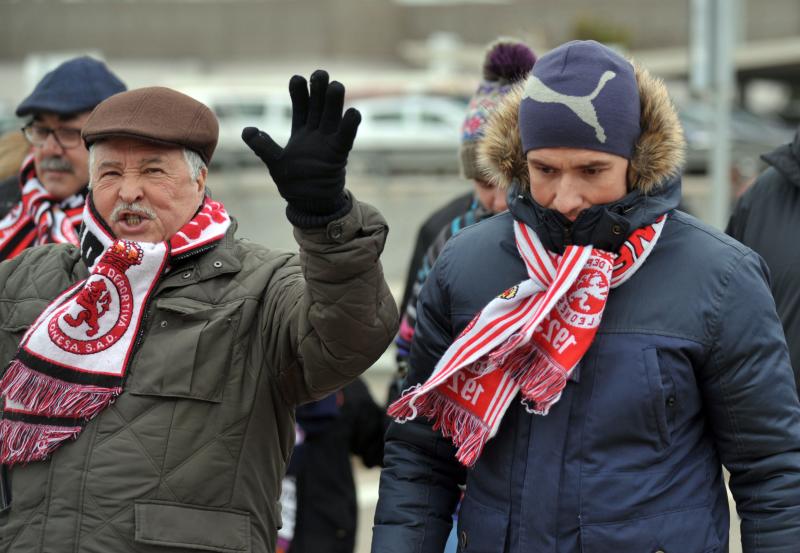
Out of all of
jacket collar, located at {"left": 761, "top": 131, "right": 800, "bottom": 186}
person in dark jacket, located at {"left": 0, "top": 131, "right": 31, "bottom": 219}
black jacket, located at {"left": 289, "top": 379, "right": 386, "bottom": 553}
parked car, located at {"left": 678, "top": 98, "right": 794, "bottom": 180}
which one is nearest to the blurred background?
parked car, located at {"left": 678, "top": 98, "right": 794, "bottom": 180}

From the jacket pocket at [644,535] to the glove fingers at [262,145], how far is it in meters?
0.99

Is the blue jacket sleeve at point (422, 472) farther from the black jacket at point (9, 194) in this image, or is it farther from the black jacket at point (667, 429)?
the black jacket at point (9, 194)

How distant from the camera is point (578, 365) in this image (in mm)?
2748

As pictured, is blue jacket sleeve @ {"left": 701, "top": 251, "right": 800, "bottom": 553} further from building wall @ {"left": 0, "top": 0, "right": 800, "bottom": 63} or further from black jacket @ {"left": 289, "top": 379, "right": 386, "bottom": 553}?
building wall @ {"left": 0, "top": 0, "right": 800, "bottom": 63}

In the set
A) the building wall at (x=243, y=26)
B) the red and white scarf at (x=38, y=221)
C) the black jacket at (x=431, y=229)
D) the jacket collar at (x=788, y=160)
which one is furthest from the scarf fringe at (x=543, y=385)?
the building wall at (x=243, y=26)

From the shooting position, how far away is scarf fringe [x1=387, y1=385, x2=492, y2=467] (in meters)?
2.80

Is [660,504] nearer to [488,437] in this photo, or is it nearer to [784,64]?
[488,437]

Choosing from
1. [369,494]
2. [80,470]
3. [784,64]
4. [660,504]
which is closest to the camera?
[660,504]

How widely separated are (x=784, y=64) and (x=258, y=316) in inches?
1605

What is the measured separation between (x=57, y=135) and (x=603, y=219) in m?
2.20

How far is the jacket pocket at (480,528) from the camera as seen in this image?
9.05 feet

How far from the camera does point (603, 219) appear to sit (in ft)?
9.02

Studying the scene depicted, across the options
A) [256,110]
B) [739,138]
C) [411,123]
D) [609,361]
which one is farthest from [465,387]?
[256,110]

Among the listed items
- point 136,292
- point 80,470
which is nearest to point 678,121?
point 136,292
